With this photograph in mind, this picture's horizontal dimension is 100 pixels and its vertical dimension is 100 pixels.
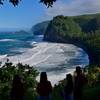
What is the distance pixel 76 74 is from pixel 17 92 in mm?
2997

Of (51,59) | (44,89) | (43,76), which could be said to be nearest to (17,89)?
(43,76)

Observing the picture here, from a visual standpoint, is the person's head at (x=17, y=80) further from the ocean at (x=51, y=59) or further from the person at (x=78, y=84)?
the ocean at (x=51, y=59)

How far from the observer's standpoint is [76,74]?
13773mm

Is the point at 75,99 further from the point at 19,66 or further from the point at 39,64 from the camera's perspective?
the point at 39,64

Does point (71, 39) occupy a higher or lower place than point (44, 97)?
higher

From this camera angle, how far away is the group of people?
36.9 ft

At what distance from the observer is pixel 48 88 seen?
12.0 metres

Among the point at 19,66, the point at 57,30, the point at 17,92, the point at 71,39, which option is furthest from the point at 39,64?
the point at 57,30

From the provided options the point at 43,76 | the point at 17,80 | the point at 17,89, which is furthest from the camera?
the point at 43,76

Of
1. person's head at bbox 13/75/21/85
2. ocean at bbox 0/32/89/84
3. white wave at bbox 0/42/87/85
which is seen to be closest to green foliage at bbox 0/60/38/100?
person's head at bbox 13/75/21/85

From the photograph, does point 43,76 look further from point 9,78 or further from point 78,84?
point 9,78

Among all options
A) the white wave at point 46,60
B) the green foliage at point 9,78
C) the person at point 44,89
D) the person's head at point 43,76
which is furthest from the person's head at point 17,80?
the white wave at point 46,60

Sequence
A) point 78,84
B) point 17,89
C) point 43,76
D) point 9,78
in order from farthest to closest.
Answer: point 9,78 → point 78,84 → point 43,76 → point 17,89

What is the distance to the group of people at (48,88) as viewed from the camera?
11.2 meters
